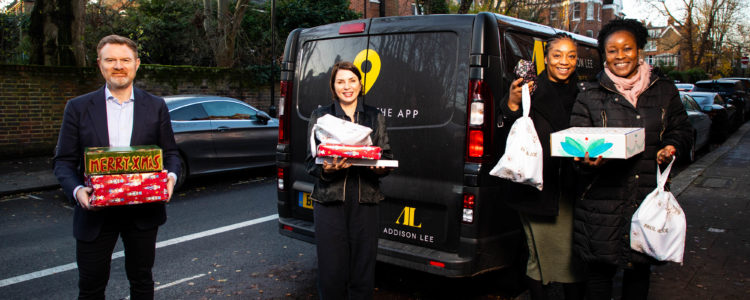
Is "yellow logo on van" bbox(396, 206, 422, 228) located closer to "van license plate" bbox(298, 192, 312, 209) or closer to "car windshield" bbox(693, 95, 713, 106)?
"van license plate" bbox(298, 192, 312, 209)

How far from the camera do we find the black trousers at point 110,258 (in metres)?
2.88

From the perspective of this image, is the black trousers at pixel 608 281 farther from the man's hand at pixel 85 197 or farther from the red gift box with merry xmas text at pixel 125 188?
the man's hand at pixel 85 197

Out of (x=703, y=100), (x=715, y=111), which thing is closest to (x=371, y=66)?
(x=715, y=111)

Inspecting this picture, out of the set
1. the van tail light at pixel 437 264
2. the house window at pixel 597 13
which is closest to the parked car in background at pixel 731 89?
the van tail light at pixel 437 264

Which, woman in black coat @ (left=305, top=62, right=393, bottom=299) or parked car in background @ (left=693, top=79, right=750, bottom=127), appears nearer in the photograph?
woman in black coat @ (left=305, top=62, right=393, bottom=299)

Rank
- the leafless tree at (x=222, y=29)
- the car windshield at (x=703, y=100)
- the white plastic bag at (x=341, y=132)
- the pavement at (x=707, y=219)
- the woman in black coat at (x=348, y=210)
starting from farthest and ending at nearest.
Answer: the leafless tree at (x=222, y=29)
the car windshield at (x=703, y=100)
the pavement at (x=707, y=219)
the woman in black coat at (x=348, y=210)
the white plastic bag at (x=341, y=132)

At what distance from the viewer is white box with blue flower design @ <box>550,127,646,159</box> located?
2709 mm

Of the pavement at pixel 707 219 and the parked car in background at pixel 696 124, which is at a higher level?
the parked car in background at pixel 696 124

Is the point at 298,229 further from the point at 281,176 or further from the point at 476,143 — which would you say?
the point at 476,143

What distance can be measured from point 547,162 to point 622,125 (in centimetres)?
46

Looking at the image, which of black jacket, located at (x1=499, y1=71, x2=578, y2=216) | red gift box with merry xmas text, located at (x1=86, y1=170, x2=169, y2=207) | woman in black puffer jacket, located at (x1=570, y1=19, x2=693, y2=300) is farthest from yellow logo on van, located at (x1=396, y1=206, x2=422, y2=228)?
red gift box with merry xmas text, located at (x1=86, y1=170, x2=169, y2=207)

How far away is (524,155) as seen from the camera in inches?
117

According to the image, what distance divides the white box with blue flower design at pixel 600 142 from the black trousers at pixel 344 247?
3.68ft

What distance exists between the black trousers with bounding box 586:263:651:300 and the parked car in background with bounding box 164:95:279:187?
7.10m
